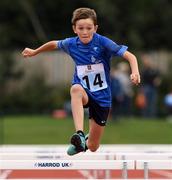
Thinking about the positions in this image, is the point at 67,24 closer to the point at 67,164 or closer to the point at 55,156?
the point at 55,156

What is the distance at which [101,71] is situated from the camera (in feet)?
26.7

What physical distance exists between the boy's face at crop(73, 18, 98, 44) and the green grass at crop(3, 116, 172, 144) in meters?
7.71

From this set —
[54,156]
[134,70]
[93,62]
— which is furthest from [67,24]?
[134,70]

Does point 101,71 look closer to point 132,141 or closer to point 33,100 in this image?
point 132,141

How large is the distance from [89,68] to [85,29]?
447 millimetres

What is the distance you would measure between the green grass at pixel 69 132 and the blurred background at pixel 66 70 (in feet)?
0.08

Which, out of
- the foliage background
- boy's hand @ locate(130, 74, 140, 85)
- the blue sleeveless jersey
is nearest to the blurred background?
the foliage background

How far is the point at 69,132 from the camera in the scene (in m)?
17.2

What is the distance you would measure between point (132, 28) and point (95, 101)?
2301 cm

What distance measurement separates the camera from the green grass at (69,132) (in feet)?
52.3

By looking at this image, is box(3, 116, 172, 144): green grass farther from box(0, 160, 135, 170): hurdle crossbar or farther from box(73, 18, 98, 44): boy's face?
box(0, 160, 135, 170): hurdle crossbar

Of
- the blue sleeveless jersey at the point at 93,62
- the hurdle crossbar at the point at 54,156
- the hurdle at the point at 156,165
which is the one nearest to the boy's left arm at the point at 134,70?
the blue sleeveless jersey at the point at 93,62

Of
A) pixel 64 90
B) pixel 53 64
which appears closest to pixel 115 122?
pixel 64 90

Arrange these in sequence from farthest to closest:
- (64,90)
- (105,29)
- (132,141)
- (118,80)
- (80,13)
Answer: (105,29)
(64,90)
(118,80)
(132,141)
(80,13)
